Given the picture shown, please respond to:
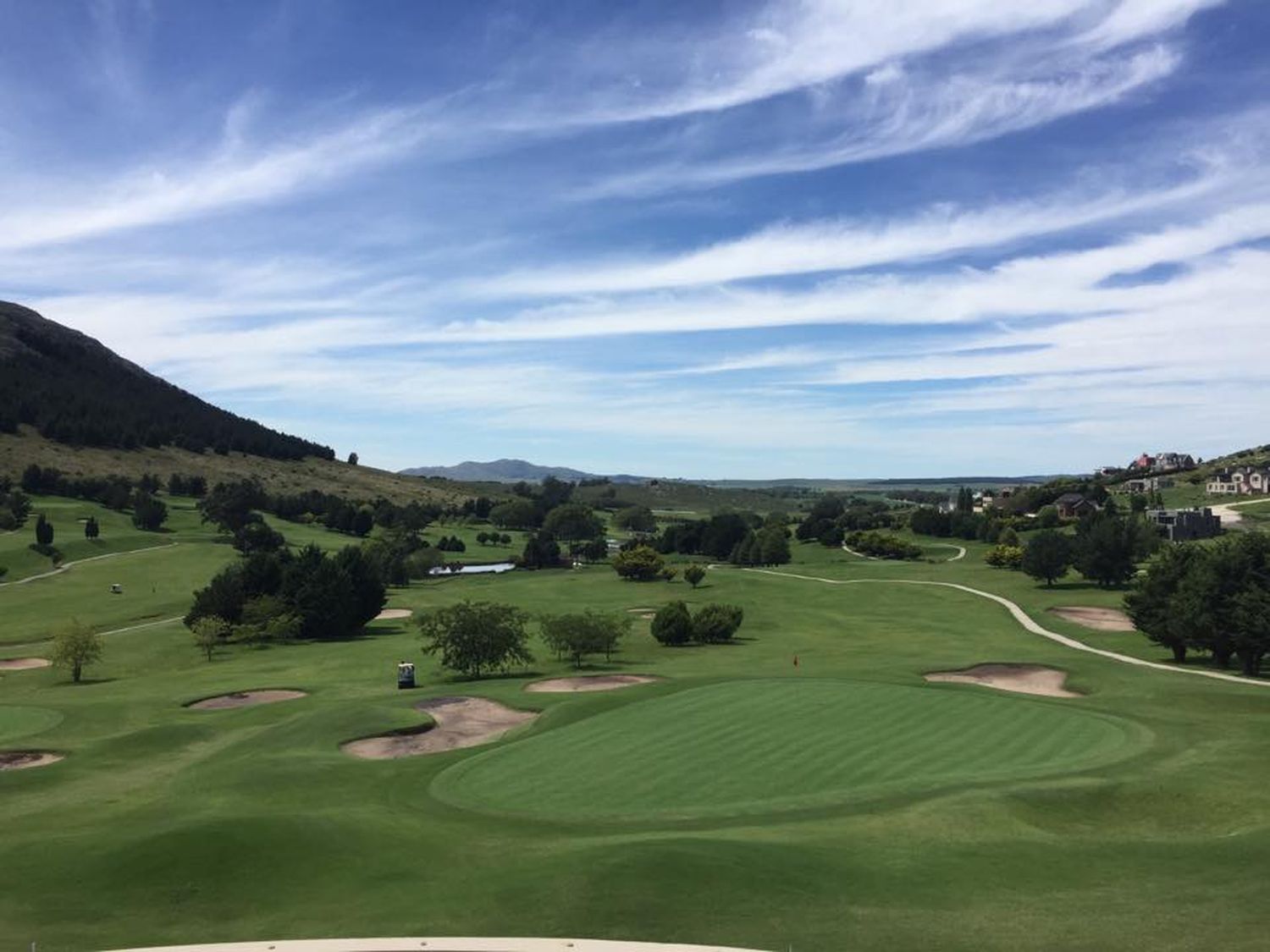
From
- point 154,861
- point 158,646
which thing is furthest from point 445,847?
point 158,646

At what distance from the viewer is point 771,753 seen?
1373 inches

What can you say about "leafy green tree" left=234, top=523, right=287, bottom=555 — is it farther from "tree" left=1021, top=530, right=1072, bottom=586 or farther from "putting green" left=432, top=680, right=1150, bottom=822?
"putting green" left=432, top=680, right=1150, bottom=822

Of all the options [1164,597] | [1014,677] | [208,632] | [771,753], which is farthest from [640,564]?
[771,753]

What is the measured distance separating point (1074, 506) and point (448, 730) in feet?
535

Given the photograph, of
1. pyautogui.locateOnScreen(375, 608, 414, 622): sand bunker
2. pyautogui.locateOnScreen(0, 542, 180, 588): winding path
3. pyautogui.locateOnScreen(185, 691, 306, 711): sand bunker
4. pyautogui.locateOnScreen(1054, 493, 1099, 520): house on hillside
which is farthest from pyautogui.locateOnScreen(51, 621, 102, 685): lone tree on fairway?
pyautogui.locateOnScreen(1054, 493, 1099, 520): house on hillside

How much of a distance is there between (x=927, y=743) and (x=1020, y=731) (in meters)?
4.79

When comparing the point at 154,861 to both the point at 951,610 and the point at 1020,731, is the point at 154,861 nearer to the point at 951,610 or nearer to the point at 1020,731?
the point at 1020,731

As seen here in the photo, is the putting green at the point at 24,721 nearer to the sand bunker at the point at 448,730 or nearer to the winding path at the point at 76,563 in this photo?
the sand bunker at the point at 448,730

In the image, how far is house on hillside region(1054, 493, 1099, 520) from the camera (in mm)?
173425

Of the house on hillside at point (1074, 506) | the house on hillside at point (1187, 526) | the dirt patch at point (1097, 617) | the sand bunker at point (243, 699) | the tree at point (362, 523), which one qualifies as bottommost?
the sand bunker at point (243, 699)

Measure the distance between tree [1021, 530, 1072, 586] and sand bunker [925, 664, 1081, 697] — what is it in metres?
48.6

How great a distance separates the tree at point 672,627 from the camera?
252 feet

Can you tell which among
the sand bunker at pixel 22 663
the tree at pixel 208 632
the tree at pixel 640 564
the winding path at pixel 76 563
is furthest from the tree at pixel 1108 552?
the winding path at pixel 76 563

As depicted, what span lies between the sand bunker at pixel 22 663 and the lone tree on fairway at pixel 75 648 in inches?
335
